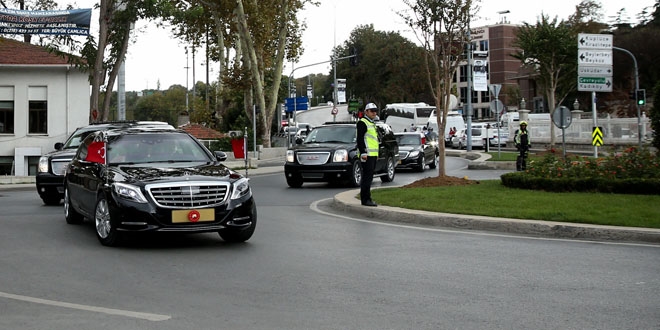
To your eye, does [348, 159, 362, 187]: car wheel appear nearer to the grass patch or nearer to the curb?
the grass patch

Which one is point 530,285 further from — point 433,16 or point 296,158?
point 296,158

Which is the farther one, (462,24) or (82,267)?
(462,24)

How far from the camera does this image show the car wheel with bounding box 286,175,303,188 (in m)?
21.3

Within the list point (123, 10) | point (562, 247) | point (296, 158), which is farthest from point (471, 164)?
point (562, 247)

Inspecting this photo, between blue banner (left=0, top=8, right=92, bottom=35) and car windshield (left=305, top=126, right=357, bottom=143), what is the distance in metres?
14.7

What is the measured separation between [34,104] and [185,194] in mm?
31734

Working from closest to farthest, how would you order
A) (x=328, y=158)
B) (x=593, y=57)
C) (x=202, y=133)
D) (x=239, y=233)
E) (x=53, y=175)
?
1. (x=239, y=233)
2. (x=53, y=175)
3. (x=328, y=158)
4. (x=593, y=57)
5. (x=202, y=133)

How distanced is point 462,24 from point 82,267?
40.7 ft

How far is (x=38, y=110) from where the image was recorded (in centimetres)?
3894

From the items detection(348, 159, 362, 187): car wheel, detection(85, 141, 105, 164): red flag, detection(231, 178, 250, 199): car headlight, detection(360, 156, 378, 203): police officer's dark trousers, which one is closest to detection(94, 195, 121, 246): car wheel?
detection(85, 141, 105, 164): red flag

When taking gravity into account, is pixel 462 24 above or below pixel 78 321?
above

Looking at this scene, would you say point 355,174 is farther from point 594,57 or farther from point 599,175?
point 594,57

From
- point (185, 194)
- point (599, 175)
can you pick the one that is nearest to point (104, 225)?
point (185, 194)

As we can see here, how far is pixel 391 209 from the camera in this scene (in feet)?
45.4
